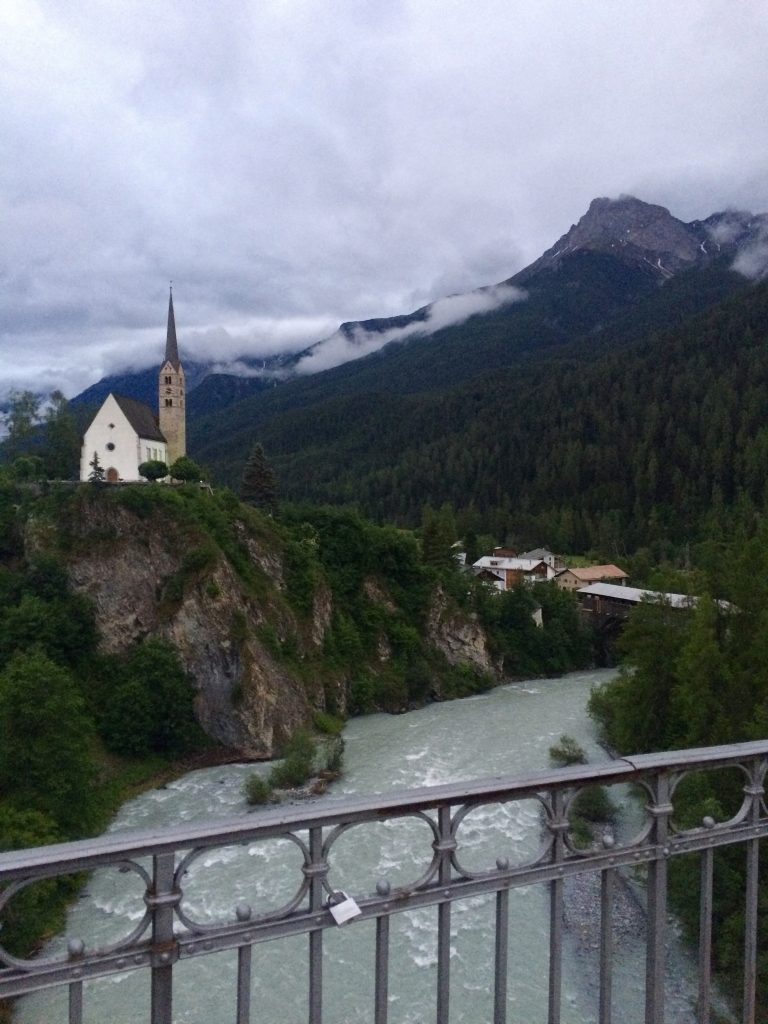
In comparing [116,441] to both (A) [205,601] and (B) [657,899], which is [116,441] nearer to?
(A) [205,601]

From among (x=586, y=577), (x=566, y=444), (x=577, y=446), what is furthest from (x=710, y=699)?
(x=566, y=444)

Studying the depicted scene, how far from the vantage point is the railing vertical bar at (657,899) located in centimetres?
344

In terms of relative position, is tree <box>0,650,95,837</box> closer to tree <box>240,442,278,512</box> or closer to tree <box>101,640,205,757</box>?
tree <box>101,640,205,757</box>

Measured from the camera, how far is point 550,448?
354ft

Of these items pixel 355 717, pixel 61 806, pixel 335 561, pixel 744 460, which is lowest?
pixel 355 717

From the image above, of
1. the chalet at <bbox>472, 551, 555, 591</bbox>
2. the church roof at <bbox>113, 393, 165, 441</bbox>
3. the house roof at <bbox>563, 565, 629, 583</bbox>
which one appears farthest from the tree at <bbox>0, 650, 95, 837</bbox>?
the house roof at <bbox>563, 565, 629, 583</bbox>

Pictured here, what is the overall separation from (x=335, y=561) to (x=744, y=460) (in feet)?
215

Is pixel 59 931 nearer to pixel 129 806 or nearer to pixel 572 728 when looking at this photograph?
pixel 129 806

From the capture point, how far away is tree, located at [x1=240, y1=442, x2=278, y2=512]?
43.5 m

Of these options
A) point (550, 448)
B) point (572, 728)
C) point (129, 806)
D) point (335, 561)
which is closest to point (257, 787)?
point (129, 806)

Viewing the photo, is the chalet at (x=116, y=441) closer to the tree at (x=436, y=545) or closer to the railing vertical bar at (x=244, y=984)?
the tree at (x=436, y=545)

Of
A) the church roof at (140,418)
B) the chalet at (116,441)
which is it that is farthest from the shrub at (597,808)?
the church roof at (140,418)

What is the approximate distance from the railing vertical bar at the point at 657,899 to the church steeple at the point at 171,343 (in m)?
41.9

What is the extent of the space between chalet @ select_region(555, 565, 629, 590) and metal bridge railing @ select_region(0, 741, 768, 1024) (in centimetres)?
5424
